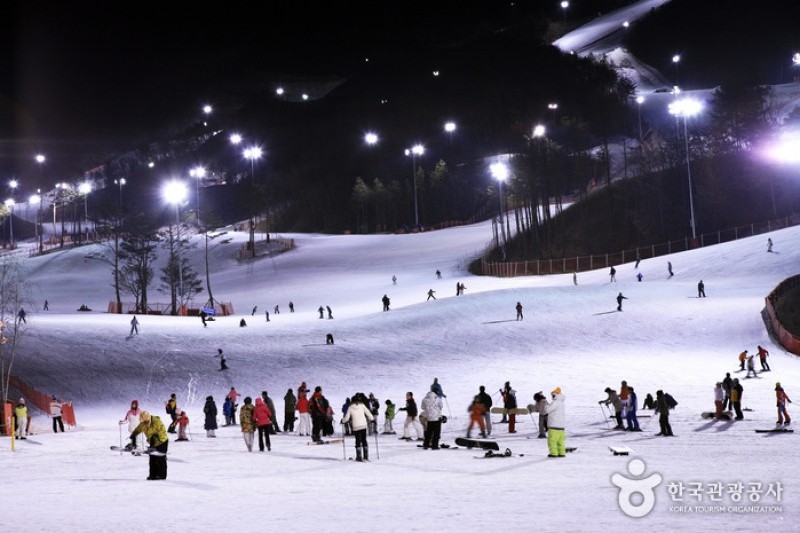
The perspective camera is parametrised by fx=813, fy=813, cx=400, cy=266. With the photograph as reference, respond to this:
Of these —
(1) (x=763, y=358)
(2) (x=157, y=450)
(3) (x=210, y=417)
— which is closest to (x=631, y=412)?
(3) (x=210, y=417)

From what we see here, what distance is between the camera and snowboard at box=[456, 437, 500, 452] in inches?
687

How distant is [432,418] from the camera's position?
18297 millimetres

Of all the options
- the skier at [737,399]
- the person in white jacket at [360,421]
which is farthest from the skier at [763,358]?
the person in white jacket at [360,421]

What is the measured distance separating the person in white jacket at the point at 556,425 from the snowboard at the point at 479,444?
147 centimetres

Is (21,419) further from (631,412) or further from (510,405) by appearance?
(631,412)

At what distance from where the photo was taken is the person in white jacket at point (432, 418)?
1803 cm

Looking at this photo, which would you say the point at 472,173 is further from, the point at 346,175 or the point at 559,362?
the point at 559,362

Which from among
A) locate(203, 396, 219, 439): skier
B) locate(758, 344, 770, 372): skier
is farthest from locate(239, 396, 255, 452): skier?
locate(758, 344, 770, 372): skier

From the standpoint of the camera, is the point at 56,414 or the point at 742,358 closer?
the point at 56,414

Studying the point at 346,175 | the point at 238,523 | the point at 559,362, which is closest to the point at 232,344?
the point at 559,362

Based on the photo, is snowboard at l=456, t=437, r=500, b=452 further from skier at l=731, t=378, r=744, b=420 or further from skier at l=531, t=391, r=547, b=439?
skier at l=731, t=378, r=744, b=420

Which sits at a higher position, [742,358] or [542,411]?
[742,358]

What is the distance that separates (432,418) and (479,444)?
1.21 meters

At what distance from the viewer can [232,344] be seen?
42.3 m
